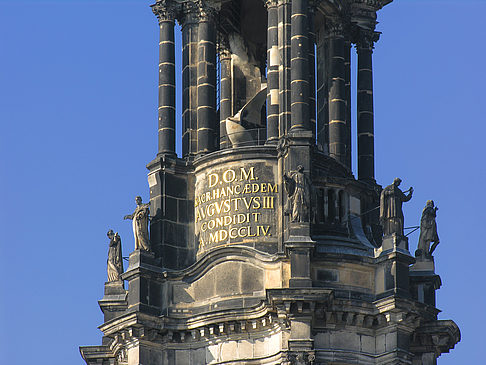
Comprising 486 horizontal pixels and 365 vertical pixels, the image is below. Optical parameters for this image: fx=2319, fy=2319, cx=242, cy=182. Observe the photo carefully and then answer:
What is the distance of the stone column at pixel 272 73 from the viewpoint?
67625 millimetres

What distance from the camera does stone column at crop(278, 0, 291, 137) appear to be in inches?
2653

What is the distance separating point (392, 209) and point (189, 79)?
779 cm

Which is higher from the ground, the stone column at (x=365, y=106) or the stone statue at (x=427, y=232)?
the stone column at (x=365, y=106)

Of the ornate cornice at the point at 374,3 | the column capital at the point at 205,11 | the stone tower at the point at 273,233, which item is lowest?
the stone tower at the point at 273,233

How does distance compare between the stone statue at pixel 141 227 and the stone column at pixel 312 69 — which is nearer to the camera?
the stone statue at pixel 141 227

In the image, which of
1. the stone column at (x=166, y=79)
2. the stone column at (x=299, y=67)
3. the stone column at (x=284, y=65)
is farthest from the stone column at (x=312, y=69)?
the stone column at (x=166, y=79)

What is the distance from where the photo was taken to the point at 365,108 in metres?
71.3

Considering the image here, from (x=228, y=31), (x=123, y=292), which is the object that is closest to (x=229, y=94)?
(x=228, y=31)

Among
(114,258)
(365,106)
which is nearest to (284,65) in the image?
(365,106)

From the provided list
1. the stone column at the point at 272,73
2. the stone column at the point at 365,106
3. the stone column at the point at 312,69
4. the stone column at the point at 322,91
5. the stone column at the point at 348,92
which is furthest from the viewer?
the stone column at the point at 365,106

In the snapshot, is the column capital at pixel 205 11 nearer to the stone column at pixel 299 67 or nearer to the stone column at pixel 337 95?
the stone column at pixel 299 67

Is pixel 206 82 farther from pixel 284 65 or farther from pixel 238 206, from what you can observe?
pixel 238 206

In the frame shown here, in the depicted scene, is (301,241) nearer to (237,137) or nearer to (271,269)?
(271,269)

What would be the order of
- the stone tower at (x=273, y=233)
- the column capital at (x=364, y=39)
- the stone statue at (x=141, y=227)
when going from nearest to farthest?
the stone tower at (x=273, y=233) → the stone statue at (x=141, y=227) → the column capital at (x=364, y=39)
